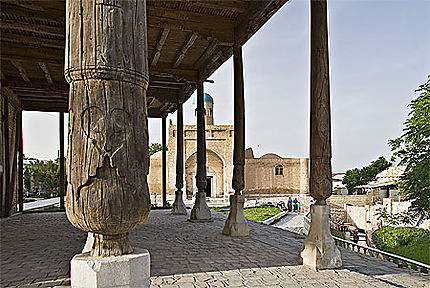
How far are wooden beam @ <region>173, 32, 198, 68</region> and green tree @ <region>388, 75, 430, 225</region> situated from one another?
720 centimetres

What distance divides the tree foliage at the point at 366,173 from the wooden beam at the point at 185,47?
148ft

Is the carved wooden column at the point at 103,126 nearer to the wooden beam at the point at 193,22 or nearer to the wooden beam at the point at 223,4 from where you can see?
the wooden beam at the point at 223,4

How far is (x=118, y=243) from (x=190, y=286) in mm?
2726

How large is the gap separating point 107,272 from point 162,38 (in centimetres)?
852

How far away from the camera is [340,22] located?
26.9 ft

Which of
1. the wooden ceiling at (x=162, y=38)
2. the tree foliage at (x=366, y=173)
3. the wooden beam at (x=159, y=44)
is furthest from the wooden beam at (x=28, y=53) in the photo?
the tree foliage at (x=366, y=173)

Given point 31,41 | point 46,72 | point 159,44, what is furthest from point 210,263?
point 46,72

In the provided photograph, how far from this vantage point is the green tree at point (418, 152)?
1094 cm

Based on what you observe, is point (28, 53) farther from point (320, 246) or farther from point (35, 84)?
point (320, 246)

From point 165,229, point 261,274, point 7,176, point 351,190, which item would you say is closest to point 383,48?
point 165,229

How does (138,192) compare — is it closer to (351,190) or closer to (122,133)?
(122,133)

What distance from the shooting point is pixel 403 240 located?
12.6 meters

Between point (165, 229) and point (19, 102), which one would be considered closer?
point (165, 229)

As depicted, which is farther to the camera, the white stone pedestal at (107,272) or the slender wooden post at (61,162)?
the slender wooden post at (61,162)
